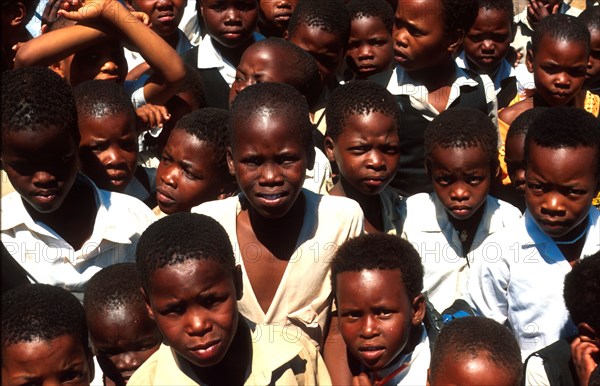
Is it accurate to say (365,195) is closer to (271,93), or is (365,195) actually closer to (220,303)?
(271,93)

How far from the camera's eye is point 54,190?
3.08m

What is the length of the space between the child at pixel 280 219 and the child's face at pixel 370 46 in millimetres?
1704

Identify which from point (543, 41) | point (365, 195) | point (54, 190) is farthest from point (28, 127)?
point (543, 41)

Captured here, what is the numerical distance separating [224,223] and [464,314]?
0.86 metres

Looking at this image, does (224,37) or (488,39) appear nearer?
(224,37)

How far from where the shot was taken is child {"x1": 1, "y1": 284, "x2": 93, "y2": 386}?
105 inches

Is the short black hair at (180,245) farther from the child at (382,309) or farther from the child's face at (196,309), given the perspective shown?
the child at (382,309)

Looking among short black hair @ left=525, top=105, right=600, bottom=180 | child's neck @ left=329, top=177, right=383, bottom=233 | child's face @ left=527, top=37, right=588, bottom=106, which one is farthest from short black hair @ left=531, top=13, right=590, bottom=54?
child's neck @ left=329, top=177, right=383, bottom=233

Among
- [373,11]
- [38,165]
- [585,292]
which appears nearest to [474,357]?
[585,292]

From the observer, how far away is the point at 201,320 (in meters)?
2.58

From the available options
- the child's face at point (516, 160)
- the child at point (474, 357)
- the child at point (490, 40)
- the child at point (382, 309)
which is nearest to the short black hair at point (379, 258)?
the child at point (382, 309)

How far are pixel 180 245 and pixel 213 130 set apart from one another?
111cm

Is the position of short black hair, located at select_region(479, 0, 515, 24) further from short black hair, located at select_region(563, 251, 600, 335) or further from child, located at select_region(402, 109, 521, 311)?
short black hair, located at select_region(563, 251, 600, 335)

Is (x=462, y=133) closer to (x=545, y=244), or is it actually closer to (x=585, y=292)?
(x=545, y=244)
